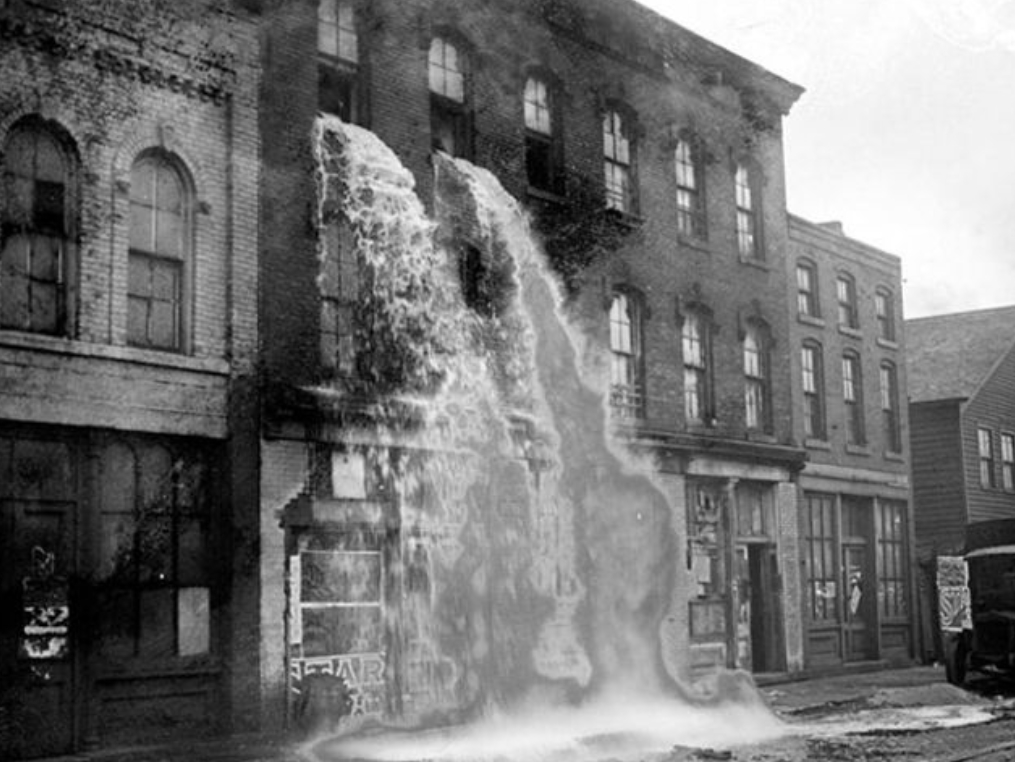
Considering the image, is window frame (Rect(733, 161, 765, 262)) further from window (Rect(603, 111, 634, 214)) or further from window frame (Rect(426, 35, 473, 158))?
window frame (Rect(426, 35, 473, 158))

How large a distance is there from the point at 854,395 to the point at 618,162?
29.5 feet

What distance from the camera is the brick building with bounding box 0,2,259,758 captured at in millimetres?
14914

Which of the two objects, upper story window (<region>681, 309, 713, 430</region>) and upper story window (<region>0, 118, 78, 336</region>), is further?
upper story window (<region>681, 309, 713, 430</region>)

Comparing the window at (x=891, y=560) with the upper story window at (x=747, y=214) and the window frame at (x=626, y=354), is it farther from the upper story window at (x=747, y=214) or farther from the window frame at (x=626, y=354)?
the window frame at (x=626, y=354)

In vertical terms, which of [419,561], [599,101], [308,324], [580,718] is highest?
[599,101]

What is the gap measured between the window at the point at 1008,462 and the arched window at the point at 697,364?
13205 millimetres

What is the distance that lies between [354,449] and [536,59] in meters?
7.67

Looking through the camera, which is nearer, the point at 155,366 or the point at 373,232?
the point at 155,366

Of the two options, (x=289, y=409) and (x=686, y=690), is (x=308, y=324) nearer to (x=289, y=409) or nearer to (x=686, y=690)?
(x=289, y=409)

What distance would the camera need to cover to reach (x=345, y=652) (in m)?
17.8

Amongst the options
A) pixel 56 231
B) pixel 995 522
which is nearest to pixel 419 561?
pixel 56 231

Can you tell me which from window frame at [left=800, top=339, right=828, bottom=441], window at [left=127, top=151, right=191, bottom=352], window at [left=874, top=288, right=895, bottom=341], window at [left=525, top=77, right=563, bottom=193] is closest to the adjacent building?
window at [left=874, top=288, right=895, bottom=341]

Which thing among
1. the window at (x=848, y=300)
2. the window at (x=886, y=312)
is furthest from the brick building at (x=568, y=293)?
the window at (x=886, y=312)

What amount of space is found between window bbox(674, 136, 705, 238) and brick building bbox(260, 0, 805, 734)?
43 millimetres
